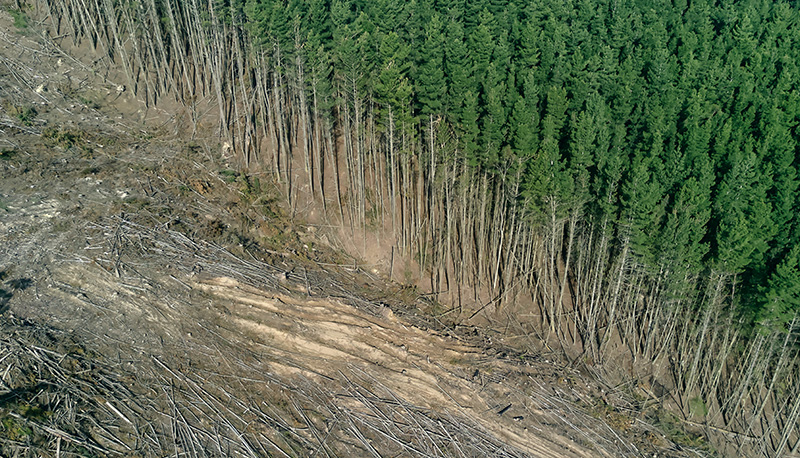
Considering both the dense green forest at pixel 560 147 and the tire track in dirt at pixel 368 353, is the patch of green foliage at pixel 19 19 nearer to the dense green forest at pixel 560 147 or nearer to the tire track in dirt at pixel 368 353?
the dense green forest at pixel 560 147

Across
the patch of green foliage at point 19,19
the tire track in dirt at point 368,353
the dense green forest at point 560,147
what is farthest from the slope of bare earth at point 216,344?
the patch of green foliage at point 19,19

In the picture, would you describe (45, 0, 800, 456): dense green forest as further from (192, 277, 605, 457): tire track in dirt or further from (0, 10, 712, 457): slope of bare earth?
(192, 277, 605, 457): tire track in dirt

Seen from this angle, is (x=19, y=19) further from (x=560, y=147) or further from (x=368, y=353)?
(x=560, y=147)

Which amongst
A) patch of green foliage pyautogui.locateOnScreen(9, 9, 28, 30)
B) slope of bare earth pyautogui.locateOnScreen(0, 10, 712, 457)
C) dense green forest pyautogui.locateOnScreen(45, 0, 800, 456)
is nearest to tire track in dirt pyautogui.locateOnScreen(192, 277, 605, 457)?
slope of bare earth pyautogui.locateOnScreen(0, 10, 712, 457)

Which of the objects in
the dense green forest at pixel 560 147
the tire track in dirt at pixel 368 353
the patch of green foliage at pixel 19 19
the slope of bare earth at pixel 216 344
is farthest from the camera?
the patch of green foliage at pixel 19 19

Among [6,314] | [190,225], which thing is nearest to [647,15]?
[190,225]

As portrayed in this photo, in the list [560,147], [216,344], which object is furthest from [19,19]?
[560,147]

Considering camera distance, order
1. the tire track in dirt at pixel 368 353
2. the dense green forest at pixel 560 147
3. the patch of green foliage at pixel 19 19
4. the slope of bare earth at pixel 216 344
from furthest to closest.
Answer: the patch of green foliage at pixel 19 19 → the dense green forest at pixel 560 147 → the tire track in dirt at pixel 368 353 → the slope of bare earth at pixel 216 344
